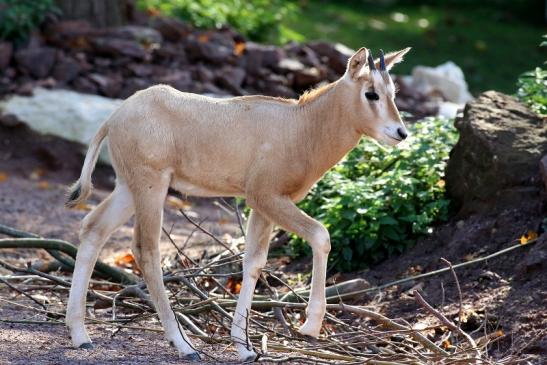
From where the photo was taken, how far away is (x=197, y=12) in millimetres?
14352

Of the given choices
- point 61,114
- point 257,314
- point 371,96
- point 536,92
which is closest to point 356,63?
point 371,96

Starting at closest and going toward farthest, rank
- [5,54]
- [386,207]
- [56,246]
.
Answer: [56,246] → [386,207] → [5,54]

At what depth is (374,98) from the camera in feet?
19.5

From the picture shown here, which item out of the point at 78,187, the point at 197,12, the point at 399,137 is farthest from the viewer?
the point at 197,12

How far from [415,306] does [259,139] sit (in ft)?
6.43

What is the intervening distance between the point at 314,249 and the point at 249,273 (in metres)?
0.50

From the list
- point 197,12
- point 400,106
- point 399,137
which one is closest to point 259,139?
point 399,137

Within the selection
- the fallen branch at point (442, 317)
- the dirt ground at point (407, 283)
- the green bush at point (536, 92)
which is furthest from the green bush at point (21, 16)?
the fallen branch at point (442, 317)

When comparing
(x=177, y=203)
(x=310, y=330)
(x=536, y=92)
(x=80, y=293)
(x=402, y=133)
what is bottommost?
(x=177, y=203)

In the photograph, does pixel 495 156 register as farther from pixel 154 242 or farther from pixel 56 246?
pixel 56 246

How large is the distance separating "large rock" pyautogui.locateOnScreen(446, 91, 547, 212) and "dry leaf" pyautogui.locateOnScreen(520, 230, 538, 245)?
0.37 metres

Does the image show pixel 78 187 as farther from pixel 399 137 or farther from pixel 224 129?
pixel 399 137

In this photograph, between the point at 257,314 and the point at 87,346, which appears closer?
the point at 87,346

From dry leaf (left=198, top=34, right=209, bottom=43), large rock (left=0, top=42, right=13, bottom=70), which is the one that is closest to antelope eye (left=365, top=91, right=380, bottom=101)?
large rock (left=0, top=42, right=13, bottom=70)
